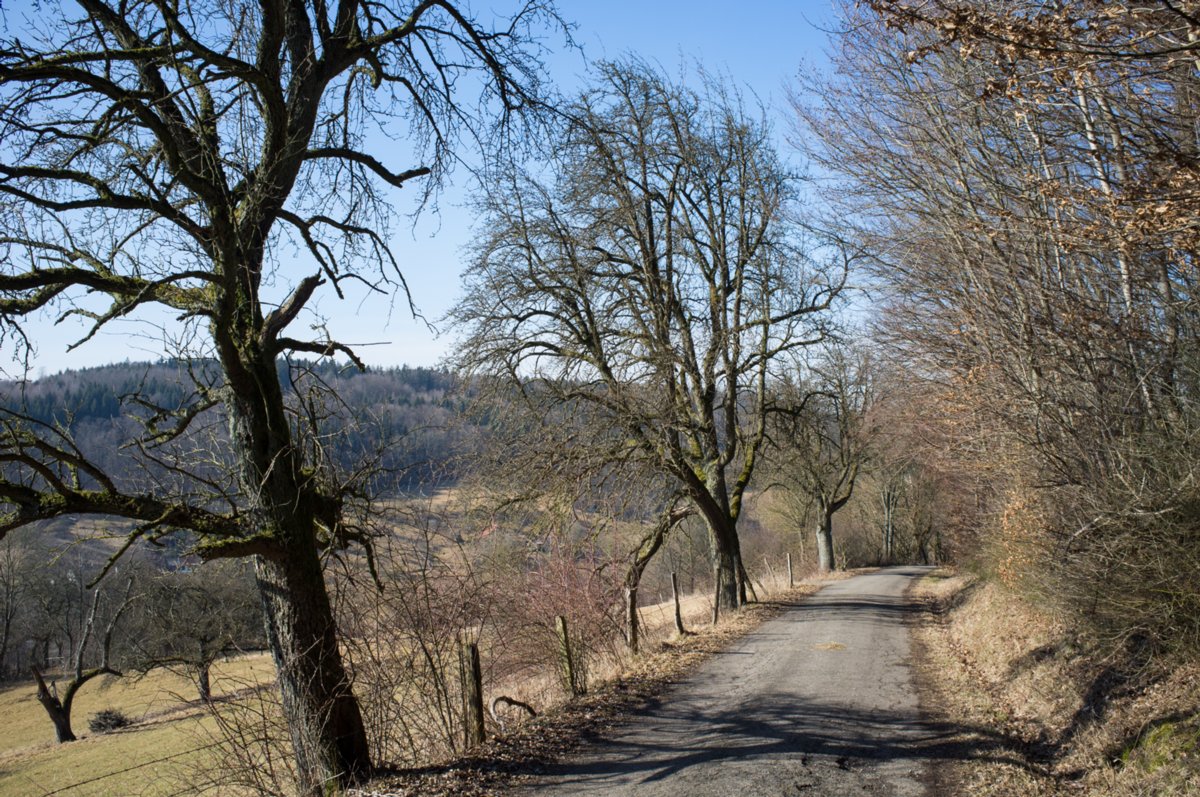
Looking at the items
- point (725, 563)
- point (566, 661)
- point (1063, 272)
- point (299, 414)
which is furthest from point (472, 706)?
point (725, 563)

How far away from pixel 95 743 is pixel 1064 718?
30.0 m

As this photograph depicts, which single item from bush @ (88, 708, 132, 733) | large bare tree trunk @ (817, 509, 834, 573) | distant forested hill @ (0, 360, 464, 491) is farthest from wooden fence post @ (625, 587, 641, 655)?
large bare tree trunk @ (817, 509, 834, 573)

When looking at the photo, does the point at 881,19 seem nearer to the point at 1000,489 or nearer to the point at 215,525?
the point at 215,525

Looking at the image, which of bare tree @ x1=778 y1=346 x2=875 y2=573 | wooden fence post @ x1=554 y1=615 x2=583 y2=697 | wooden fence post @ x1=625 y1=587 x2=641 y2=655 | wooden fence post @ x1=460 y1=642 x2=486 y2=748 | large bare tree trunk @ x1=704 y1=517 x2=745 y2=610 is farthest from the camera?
bare tree @ x1=778 y1=346 x2=875 y2=573

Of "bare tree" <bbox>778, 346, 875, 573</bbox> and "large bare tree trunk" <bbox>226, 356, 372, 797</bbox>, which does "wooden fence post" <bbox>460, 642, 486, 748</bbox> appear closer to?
"large bare tree trunk" <bbox>226, 356, 372, 797</bbox>

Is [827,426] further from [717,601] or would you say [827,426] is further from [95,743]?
[95,743]

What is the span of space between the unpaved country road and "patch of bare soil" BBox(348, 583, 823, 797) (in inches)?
9.9

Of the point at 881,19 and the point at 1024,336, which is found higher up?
the point at 881,19

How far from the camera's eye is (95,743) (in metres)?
26.9

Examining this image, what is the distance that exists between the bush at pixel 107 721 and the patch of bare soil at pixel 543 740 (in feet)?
88.1

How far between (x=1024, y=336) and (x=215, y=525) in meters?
8.35

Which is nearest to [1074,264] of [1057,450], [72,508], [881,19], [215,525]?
[1057,450]

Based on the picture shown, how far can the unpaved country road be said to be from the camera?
6.80 metres

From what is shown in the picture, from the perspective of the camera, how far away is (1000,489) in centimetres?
1207
